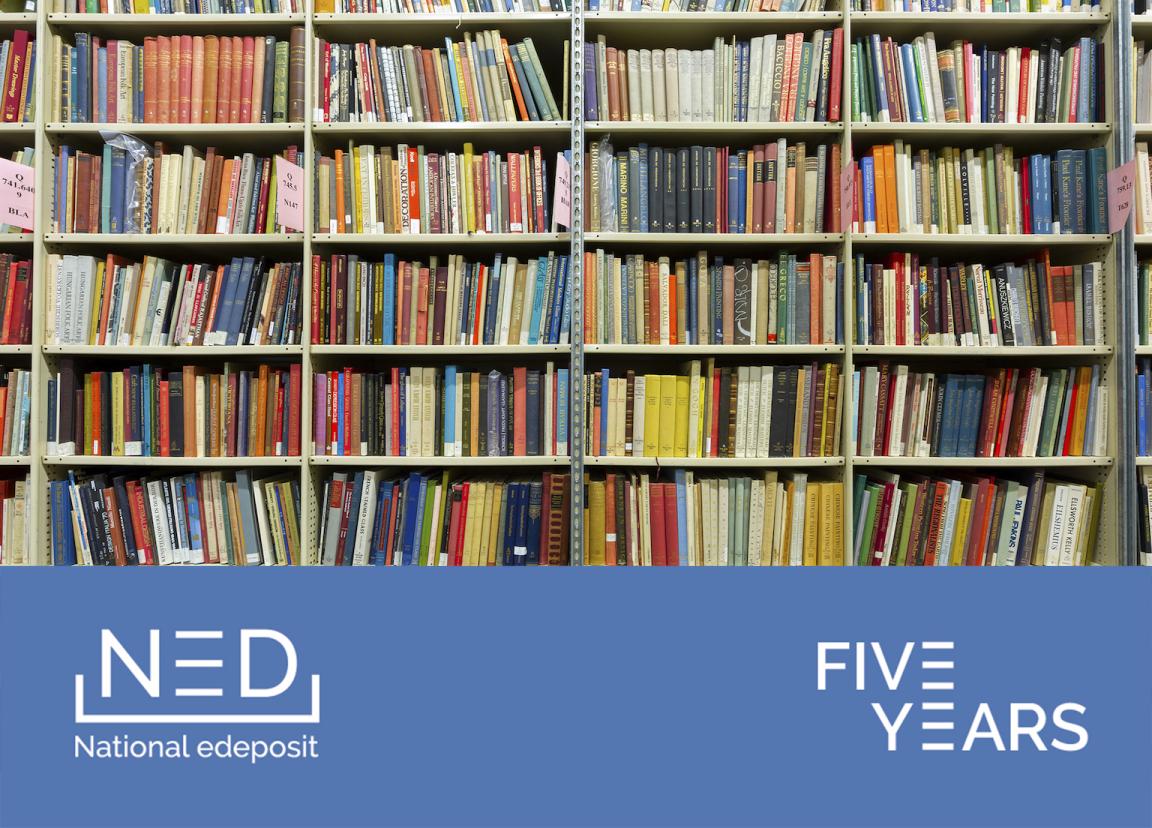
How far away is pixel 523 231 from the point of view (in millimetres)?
2020

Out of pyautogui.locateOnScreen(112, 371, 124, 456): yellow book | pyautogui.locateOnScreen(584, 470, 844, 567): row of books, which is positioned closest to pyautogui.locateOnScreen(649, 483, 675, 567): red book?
pyautogui.locateOnScreen(584, 470, 844, 567): row of books

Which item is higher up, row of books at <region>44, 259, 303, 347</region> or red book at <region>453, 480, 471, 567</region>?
row of books at <region>44, 259, 303, 347</region>

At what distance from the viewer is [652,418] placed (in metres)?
2.02

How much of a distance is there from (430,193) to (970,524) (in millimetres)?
1906

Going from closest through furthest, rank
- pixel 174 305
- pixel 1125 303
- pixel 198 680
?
pixel 198 680, pixel 1125 303, pixel 174 305

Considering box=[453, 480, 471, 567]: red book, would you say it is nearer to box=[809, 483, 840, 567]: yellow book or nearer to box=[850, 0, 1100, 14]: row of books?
box=[809, 483, 840, 567]: yellow book

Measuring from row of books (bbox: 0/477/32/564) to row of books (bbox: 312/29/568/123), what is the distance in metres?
1.45

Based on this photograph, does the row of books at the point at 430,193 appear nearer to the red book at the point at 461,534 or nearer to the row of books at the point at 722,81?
the row of books at the point at 722,81

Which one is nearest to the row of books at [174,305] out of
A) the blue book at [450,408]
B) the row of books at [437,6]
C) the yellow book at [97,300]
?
the yellow book at [97,300]

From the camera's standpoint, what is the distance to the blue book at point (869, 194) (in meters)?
1.99

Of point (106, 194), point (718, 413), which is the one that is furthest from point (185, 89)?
point (718, 413)

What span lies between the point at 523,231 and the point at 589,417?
23.4 inches

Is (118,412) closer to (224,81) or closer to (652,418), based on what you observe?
(224,81)

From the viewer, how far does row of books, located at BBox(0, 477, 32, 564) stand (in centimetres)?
202
